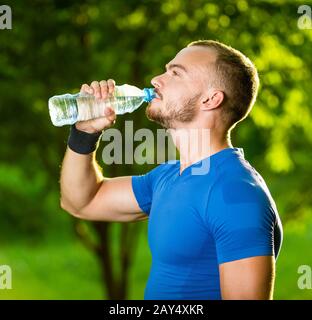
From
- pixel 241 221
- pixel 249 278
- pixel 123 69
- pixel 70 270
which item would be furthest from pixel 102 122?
pixel 70 270

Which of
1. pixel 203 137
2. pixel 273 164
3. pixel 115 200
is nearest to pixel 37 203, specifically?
pixel 273 164

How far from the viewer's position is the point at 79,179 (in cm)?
265

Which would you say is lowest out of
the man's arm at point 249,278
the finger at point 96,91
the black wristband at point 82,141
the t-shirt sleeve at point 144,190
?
the man's arm at point 249,278

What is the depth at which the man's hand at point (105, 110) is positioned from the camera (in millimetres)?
2377

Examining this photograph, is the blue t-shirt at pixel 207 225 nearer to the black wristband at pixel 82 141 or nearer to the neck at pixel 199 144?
the neck at pixel 199 144

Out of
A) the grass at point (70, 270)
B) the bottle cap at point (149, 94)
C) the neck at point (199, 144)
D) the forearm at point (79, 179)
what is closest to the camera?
the neck at point (199, 144)

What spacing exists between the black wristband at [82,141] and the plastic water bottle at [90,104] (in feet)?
0.21

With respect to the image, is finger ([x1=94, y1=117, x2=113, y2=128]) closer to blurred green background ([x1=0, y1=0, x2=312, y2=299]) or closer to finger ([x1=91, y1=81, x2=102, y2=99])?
finger ([x1=91, y1=81, x2=102, y2=99])

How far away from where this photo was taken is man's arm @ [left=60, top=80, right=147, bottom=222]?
2.64 metres

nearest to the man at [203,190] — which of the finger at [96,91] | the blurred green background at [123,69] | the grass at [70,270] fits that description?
the finger at [96,91]

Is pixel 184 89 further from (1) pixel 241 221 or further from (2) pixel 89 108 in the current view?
(1) pixel 241 221

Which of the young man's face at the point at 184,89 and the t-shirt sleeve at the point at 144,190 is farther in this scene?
the t-shirt sleeve at the point at 144,190

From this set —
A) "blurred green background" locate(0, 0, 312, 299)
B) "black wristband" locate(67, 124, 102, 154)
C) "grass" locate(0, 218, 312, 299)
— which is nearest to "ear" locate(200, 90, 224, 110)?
"black wristband" locate(67, 124, 102, 154)

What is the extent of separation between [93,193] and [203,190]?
700 mm
